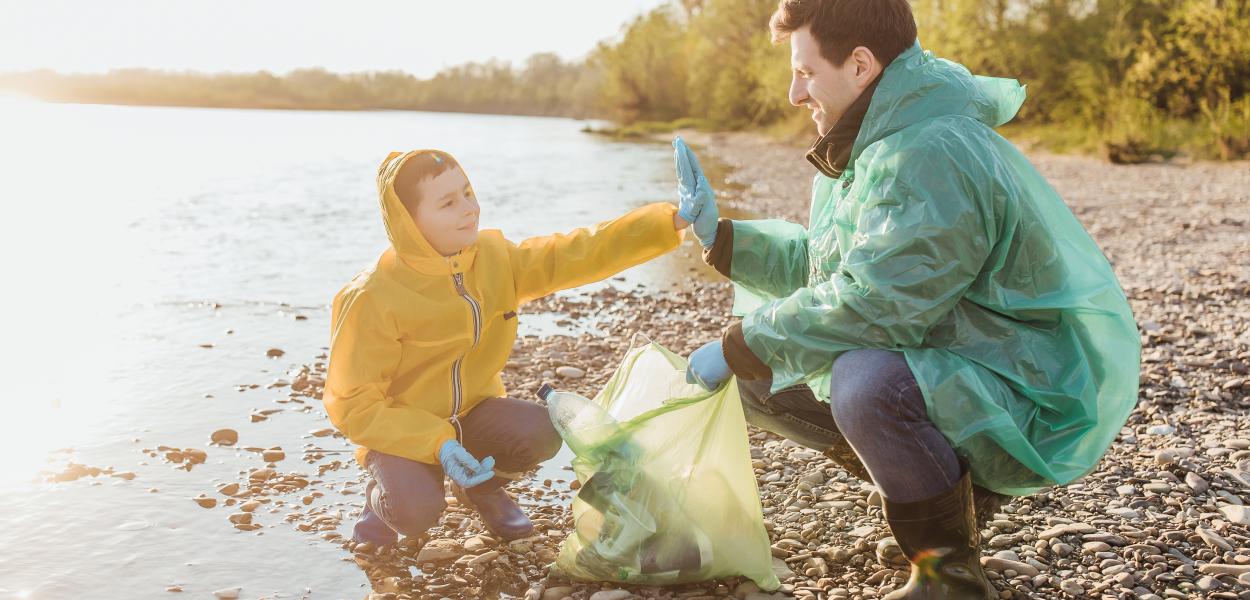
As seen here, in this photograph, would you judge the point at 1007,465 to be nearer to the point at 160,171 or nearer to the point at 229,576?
the point at 229,576

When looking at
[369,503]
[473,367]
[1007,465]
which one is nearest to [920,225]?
[1007,465]

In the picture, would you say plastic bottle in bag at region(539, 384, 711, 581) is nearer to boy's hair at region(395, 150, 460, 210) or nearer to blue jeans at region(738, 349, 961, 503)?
blue jeans at region(738, 349, 961, 503)

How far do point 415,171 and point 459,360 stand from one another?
2.14ft

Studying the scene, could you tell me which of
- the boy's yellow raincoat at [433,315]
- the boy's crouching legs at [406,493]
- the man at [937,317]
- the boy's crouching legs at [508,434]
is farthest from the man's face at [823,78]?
the boy's crouching legs at [406,493]

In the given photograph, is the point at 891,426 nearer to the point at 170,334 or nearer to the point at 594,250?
the point at 594,250

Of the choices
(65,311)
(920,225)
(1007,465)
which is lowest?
(65,311)

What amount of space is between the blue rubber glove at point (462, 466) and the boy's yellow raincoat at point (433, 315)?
73mm

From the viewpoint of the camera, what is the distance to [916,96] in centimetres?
276

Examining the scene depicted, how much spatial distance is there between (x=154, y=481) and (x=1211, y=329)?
553 centimetres

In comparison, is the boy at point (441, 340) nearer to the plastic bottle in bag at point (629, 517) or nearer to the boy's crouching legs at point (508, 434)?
the boy's crouching legs at point (508, 434)

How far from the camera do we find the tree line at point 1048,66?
59.2 feet

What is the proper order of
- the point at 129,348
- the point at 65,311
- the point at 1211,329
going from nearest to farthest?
1. the point at 1211,329
2. the point at 129,348
3. the point at 65,311

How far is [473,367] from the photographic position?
11.2 ft

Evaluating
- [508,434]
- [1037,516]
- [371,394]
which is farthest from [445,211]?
[1037,516]
